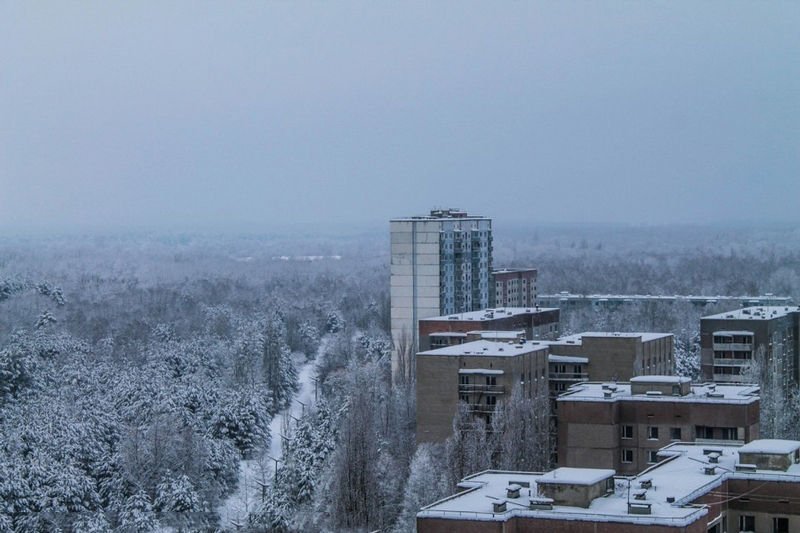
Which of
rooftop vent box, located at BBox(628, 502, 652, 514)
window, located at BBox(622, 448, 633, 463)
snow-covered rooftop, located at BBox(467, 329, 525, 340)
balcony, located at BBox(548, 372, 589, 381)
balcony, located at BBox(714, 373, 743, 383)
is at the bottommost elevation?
window, located at BBox(622, 448, 633, 463)

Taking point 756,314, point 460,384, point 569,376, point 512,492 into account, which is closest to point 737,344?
point 756,314

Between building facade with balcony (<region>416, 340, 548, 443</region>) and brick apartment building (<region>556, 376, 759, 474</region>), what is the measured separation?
2.84 meters

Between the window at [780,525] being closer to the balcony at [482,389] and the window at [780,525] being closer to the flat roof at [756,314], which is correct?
the balcony at [482,389]

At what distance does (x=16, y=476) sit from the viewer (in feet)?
A: 73.2

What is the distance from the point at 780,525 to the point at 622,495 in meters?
1.76

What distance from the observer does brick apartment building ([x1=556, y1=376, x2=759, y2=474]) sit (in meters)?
19.5

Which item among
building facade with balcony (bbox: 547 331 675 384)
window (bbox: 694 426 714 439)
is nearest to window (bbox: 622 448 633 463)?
window (bbox: 694 426 714 439)

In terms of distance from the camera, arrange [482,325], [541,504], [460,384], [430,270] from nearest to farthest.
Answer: [541,504], [460,384], [482,325], [430,270]

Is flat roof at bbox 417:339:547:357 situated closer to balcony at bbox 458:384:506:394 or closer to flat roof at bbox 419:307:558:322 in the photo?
balcony at bbox 458:384:506:394

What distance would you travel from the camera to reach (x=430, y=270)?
3641 centimetres

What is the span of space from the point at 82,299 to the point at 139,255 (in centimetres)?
6901

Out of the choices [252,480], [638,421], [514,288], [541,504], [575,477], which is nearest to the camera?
[541,504]

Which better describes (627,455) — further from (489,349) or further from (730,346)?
(730,346)

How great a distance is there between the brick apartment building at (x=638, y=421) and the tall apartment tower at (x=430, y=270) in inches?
599
